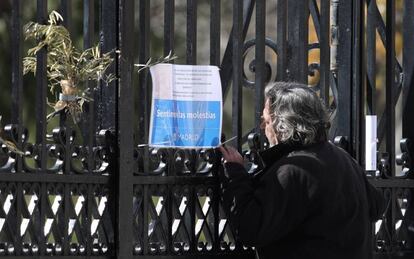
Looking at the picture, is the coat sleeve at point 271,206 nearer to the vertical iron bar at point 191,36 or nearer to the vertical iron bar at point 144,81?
the vertical iron bar at point 144,81

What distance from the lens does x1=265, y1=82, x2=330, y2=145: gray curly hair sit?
606 cm

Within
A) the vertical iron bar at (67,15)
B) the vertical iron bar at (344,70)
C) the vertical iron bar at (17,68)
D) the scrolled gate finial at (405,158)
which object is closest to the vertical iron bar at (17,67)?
the vertical iron bar at (17,68)

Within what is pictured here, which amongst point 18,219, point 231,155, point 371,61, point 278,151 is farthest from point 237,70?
point 18,219

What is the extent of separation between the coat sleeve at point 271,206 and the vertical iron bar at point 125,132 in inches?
20.7

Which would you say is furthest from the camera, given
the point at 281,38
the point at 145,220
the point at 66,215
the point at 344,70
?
the point at 344,70

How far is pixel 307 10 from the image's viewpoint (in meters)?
6.80

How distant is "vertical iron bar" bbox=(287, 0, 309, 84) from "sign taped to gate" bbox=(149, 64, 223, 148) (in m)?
0.60

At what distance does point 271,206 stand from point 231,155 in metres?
0.47

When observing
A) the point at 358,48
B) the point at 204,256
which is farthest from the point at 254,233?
the point at 358,48

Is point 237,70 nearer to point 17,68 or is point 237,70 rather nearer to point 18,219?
point 17,68

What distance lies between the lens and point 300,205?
5.90 metres

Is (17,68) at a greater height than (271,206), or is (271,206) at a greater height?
(17,68)

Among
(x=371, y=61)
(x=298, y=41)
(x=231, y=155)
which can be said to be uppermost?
(x=298, y=41)

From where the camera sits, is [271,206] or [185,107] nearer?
[271,206]
